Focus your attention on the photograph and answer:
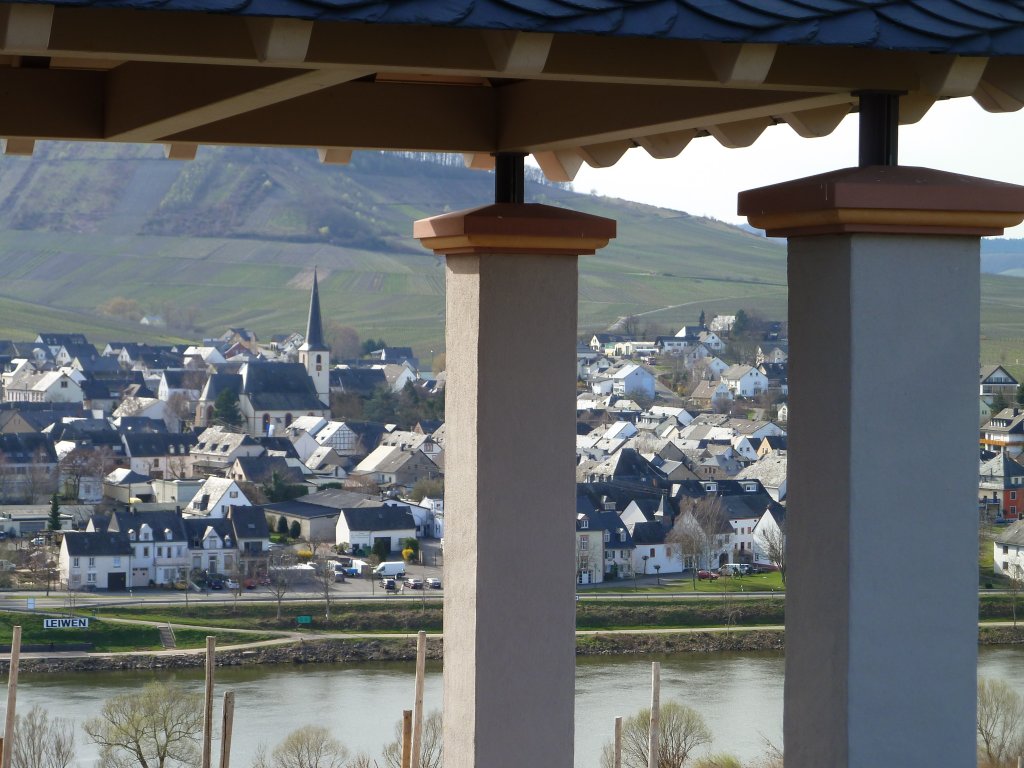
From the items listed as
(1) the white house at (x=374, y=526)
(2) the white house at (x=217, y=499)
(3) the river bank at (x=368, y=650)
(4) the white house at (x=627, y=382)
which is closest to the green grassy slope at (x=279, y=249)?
(4) the white house at (x=627, y=382)

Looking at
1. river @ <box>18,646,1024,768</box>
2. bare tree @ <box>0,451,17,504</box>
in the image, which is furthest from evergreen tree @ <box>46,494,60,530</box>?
river @ <box>18,646,1024,768</box>

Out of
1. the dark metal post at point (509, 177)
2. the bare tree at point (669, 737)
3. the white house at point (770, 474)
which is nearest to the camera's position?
the dark metal post at point (509, 177)

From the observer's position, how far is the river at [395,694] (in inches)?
551

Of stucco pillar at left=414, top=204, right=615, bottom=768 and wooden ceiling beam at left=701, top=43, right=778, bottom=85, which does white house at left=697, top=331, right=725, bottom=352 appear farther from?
wooden ceiling beam at left=701, top=43, right=778, bottom=85

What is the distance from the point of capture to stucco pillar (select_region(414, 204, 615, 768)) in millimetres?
2102

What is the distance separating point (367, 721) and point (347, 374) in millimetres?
33359

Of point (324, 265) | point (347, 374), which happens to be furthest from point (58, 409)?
point (324, 265)

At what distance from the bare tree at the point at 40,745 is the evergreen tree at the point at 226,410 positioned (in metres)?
28.8

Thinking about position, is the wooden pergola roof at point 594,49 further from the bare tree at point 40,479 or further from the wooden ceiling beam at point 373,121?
the bare tree at point 40,479

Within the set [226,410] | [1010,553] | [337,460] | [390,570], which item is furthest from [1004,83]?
[226,410]

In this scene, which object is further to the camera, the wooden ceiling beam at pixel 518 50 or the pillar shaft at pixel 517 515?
the pillar shaft at pixel 517 515

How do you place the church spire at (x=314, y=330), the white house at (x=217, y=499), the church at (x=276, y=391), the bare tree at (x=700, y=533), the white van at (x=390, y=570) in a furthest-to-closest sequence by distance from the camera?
the church spire at (x=314, y=330), the church at (x=276, y=391), the white house at (x=217, y=499), the bare tree at (x=700, y=533), the white van at (x=390, y=570)

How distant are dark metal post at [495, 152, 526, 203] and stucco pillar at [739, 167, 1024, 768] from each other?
2.95 ft

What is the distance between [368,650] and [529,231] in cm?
1854
